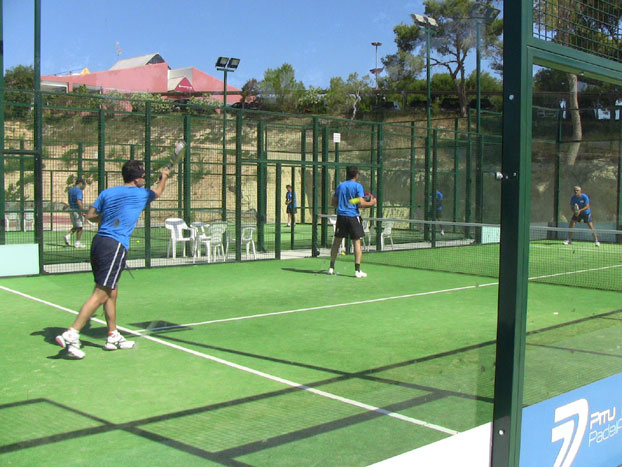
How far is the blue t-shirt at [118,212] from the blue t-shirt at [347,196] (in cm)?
563

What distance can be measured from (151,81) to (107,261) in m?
45.8

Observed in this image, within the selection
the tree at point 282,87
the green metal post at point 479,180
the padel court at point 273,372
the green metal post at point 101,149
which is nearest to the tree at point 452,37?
the green metal post at point 479,180

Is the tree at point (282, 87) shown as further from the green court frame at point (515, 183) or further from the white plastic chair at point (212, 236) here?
the green court frame at point (515, 183)

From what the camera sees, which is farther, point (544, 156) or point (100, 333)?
point (100, 333)

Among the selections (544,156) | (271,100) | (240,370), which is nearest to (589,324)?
(240,370)

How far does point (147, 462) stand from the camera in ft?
10.9

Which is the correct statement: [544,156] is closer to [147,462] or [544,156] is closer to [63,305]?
[147,462]

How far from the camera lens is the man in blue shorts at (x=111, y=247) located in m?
5.53

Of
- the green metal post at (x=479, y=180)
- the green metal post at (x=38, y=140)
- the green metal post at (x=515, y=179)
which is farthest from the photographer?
the green metal post at (x=479, y=180)

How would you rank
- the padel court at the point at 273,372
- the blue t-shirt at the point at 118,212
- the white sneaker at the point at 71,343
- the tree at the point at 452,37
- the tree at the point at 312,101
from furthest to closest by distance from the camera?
the tree at the point at 312,101, the tree at the point at 452,37, the blue t-shirt at the point at 118,212, the white sneaker at the point at 71,343, the padel court at the point at 273,372

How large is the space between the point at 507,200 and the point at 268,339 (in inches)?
167

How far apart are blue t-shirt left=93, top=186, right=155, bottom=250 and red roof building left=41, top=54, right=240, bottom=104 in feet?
140

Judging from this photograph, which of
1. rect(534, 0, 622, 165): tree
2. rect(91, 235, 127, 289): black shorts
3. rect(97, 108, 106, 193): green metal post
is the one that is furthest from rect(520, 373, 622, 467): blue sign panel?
rect(97, 108, 106, 193): green metal post

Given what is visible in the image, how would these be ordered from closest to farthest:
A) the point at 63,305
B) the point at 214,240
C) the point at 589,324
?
the point at 589,324
the point at 63,305
the point at 214,240
